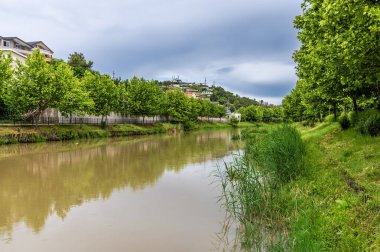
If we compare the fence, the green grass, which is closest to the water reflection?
the green grass

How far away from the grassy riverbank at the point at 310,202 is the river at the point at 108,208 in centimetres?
121

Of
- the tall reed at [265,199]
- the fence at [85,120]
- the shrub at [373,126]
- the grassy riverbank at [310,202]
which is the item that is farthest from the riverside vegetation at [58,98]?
the shrub at [373,126]

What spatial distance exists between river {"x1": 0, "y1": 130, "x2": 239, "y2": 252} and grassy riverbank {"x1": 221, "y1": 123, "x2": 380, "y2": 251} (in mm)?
1208

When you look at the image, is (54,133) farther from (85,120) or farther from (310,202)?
(310,202)

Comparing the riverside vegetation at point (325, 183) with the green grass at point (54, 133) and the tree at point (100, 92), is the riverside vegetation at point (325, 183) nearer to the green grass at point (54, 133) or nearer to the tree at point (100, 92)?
the green grass at point (54, 133)

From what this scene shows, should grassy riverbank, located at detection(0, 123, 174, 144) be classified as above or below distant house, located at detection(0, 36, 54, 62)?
below

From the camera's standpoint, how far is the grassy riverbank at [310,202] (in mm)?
5387

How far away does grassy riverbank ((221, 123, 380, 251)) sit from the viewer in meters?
5.39

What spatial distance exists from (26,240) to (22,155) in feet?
56.2

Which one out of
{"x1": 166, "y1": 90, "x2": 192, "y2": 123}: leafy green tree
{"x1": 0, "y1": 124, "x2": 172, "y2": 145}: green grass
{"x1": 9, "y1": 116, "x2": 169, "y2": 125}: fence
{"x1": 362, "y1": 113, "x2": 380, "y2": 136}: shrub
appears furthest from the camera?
{"x1": 166, "y1": 90, "x2": 192, "y2": 123}: leafy green tree

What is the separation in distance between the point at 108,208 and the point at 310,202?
20.3 ft

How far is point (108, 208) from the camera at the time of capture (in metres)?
10.2

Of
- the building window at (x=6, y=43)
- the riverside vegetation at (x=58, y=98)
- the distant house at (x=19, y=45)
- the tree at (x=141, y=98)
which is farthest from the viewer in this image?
the building window at (x=6, y=43)

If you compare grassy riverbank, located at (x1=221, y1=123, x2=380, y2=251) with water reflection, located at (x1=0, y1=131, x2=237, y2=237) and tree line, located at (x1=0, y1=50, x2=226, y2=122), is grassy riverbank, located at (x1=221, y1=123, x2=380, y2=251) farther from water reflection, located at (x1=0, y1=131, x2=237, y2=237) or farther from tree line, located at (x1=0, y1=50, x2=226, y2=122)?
tree line, located at (x1=0, y1=50, x2=226, y2=122)
